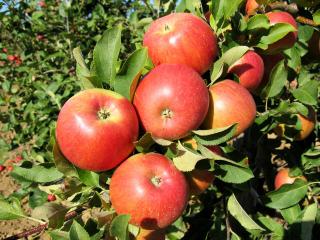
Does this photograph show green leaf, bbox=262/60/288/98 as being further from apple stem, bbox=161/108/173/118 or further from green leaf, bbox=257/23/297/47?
apple stem, bbox=161/108/173/118

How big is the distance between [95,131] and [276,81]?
71 cm

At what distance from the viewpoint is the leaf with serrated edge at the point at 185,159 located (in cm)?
88

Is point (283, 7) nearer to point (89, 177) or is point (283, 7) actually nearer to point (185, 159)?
point (185, 159)

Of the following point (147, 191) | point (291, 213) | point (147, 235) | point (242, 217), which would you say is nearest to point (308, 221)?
point (291, 213)

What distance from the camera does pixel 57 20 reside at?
11.8ft

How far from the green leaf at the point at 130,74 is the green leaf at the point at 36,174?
0.31 m

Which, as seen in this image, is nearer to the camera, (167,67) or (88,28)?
(167,67)

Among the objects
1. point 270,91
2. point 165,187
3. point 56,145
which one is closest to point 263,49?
point 270,91

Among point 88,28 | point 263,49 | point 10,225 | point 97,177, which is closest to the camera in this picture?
point 97,177

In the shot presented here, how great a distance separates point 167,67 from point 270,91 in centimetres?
55

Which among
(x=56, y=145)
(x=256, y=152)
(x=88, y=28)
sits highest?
(x=56, y=145)

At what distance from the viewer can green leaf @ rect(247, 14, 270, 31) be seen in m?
1.18

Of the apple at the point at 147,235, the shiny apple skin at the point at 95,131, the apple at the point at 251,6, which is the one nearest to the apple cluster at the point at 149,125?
the shiny apple skin at the point at 95,131

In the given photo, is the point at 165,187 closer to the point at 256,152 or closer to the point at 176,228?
the point at 176,228
